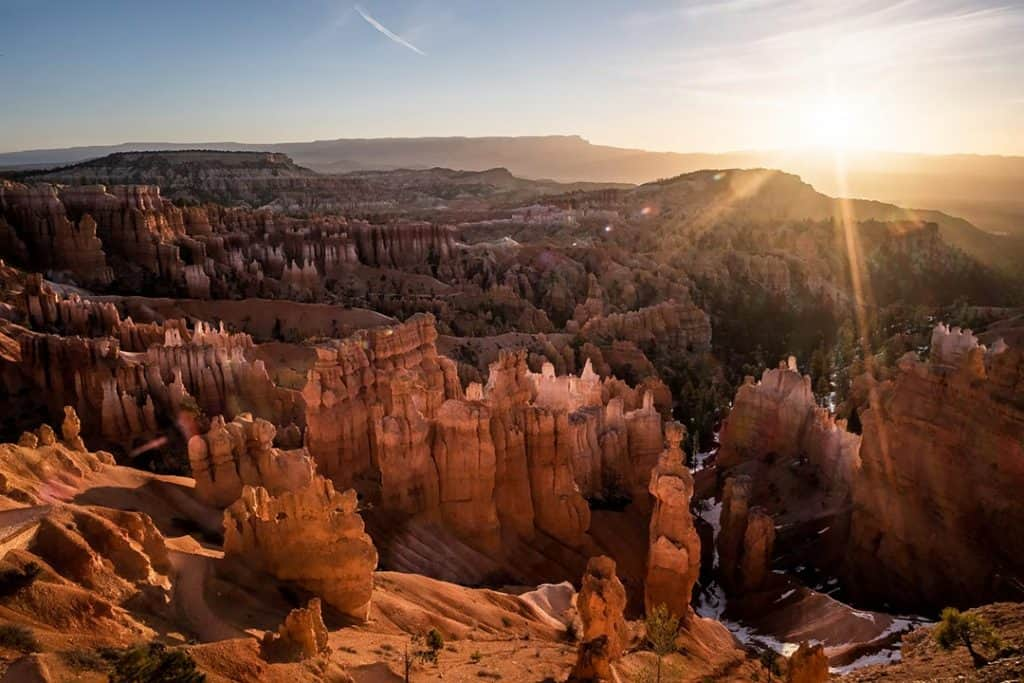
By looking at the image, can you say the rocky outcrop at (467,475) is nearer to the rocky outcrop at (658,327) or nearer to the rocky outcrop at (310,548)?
the rocky outcrop at (310,548)

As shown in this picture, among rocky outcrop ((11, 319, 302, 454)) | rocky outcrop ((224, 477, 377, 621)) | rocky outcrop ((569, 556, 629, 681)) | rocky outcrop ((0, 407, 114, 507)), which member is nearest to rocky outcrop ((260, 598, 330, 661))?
rocky outcrop ((224, 477, 377, 621))

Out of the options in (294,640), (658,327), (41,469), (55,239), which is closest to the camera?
(294,640)

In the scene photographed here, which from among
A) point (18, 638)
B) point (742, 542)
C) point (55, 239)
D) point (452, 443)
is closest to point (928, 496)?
point (742, 542)

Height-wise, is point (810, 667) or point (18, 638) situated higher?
point (18, 638)

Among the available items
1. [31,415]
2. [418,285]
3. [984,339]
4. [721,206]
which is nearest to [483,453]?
[31,415]

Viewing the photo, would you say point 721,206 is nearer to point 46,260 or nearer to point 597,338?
point 597,338

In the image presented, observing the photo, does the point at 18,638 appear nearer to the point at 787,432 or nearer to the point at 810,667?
the point at 810,667

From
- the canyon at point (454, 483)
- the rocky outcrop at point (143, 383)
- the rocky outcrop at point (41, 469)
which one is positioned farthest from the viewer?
the rocky outcrop at point (143, 383)

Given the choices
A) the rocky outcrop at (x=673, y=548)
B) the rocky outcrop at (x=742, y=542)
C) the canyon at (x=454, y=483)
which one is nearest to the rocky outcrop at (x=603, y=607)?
the canyon at (x=454, y=483)
